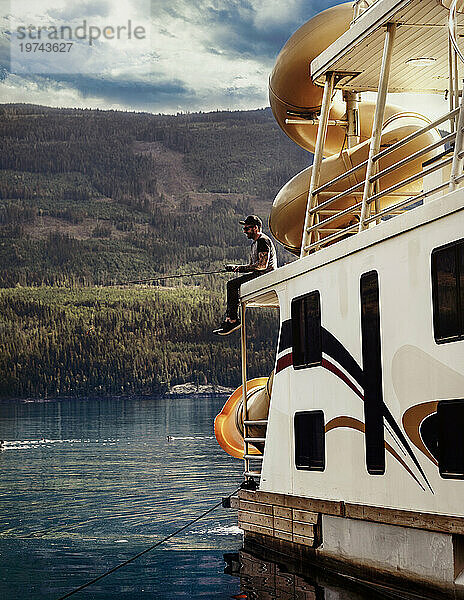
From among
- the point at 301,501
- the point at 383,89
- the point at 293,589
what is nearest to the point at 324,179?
the point at 383,89

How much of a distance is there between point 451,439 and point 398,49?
15.5 ft

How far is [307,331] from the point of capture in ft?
37.3

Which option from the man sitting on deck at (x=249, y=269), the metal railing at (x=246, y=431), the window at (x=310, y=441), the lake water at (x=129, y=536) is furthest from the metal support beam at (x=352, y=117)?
the lake water at (x=129, y=536)

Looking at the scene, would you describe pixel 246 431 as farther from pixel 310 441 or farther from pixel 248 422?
pixel 310 441

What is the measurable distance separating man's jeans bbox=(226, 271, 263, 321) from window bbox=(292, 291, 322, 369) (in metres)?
2.50

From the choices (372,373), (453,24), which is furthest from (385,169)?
(372,373)

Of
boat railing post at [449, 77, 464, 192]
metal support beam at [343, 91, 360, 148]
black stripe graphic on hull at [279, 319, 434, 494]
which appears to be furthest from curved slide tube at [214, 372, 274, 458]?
boat railing post at [449, 77, 464, 192]

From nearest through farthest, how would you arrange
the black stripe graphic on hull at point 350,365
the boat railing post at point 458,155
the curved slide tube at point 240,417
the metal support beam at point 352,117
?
1. the boat railing post at point 458,155
2. the black stripe graphic on hull at point 350,365
3. the metal support beam at point 352,117
4. the curved slide tube at point 240,417

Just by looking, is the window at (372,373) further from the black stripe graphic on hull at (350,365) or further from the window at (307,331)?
the window at (307,331)

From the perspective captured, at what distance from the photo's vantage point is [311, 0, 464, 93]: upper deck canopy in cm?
986

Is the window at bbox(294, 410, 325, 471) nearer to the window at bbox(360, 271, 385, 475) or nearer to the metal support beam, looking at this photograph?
the window at bbox(360, 271, 385, 475)

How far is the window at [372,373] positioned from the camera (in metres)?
9.60

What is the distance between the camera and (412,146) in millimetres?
12609

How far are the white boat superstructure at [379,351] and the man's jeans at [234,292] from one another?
41 cm
